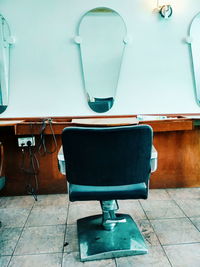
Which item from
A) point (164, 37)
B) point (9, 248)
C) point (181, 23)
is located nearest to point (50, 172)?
point (9, 248)

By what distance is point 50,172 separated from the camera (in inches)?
97.7

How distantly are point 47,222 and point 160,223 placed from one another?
40.5 inches

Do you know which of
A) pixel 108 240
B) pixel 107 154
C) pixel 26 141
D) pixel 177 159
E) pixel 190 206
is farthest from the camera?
pixel 177 159

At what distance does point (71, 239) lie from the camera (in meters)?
1.71

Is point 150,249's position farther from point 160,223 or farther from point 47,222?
point 47,222

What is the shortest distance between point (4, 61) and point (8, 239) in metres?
1.84

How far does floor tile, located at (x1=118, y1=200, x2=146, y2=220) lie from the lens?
2.02 m

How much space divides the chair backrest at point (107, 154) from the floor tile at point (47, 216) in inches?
36.0

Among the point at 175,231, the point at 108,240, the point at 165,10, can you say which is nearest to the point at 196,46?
the point at 165,10

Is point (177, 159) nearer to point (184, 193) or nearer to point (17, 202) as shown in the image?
point (184, 193)

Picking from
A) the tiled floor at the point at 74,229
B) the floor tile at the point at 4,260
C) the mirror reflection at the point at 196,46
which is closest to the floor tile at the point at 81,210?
the tiled floor at the point at 74,229

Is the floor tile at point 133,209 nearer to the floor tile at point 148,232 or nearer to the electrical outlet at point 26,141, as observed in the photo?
the floor tile at point 148,232

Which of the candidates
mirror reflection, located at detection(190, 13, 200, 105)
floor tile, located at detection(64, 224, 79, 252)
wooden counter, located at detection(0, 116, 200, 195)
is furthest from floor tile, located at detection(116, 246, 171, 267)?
mirror reflection, located at detection(190, 13, 200, 105)

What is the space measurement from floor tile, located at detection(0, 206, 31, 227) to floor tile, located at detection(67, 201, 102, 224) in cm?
43
